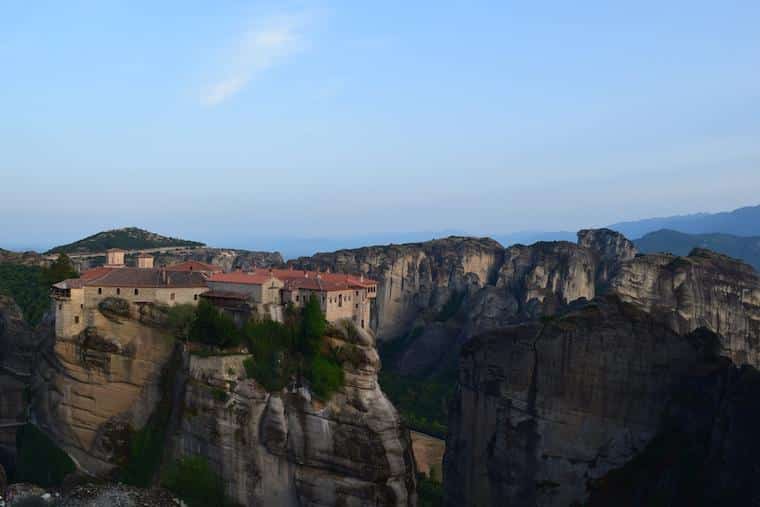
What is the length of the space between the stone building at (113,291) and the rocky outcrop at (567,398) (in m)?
18.7

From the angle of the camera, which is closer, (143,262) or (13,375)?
(13,375)

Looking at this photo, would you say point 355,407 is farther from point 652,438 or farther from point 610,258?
point 610,258

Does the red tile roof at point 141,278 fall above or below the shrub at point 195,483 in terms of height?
above

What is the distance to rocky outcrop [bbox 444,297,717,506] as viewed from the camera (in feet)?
98.7

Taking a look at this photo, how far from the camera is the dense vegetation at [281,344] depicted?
36625 millimetres

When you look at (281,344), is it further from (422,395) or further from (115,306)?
(422,395)

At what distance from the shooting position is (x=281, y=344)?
38.3 metres

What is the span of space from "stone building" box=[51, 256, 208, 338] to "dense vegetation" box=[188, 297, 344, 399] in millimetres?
2807

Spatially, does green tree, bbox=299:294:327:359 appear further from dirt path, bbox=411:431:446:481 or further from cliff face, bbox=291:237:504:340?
cliff face, bbox=291:237:504:340

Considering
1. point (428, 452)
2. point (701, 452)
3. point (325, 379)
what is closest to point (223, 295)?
point (325, 379)

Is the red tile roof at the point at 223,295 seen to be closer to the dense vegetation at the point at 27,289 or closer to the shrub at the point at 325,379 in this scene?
the shrub at the point at 325,379

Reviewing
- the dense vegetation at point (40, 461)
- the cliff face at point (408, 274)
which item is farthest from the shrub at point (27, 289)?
the cliff face at point (408, 274)

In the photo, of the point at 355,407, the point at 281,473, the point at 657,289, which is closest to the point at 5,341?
the point at 281,473

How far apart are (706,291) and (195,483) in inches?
1856
